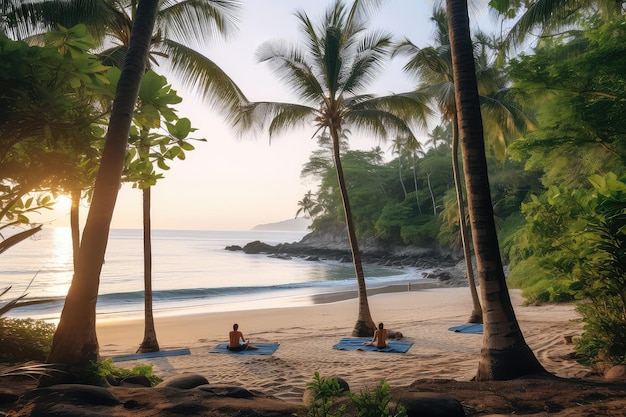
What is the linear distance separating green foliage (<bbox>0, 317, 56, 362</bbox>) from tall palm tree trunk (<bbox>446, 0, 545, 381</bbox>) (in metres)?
5.39

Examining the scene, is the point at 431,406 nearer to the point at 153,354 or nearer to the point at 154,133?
the point at 154,133

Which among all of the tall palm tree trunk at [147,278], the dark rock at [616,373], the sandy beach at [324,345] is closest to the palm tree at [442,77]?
the sandy beach at [324,345]

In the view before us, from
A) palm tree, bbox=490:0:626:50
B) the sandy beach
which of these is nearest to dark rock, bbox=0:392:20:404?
the sandy beach

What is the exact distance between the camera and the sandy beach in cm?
681

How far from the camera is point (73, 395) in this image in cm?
327

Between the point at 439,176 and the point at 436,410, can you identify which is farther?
the point at 439,176

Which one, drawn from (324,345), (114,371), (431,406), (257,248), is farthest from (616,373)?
(257,248)

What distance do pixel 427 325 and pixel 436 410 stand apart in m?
10.2

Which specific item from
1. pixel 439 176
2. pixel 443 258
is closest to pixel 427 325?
pixel 443 258

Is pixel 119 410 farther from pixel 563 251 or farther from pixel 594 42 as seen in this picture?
pixel 594 42

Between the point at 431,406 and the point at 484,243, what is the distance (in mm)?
2418

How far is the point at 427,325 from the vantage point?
1302 centimetres

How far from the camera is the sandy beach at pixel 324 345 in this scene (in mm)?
6809

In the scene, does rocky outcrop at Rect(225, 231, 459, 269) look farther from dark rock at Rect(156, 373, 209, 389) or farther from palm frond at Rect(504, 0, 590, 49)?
dark rock at Rect(156, 373, 209, 389)
